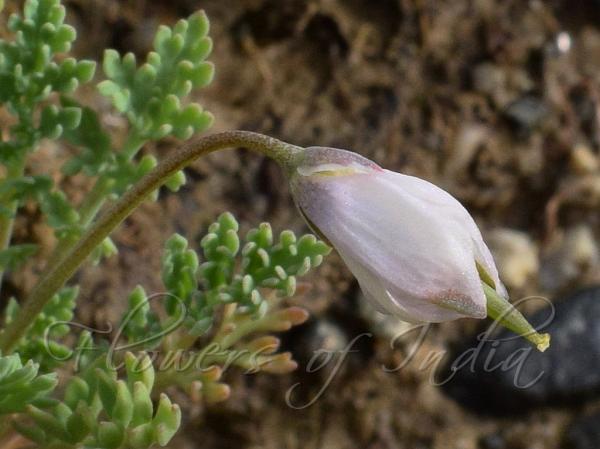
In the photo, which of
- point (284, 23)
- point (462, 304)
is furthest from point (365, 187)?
point (284, 23)

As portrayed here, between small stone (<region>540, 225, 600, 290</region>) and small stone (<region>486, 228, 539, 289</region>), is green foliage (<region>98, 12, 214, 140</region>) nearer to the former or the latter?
small stone (<region>486, 228, 539, 289</region>)

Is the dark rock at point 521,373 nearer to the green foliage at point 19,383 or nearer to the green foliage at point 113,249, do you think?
the green foliage at point 113,249

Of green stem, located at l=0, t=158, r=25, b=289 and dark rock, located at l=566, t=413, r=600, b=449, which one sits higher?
green stem, located at l=0, t=158, r=25, b=289

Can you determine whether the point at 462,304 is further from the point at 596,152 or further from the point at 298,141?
the point at 596,152

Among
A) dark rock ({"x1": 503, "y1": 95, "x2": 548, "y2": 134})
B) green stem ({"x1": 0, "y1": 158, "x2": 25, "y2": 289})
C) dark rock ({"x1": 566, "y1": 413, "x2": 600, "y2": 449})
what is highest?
green stem ({"x1": 0, "y1": 158, "x2": 25, "y2": 289})

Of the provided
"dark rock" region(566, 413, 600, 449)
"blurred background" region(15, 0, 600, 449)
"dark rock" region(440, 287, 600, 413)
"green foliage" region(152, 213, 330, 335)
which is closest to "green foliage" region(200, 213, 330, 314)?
"green foliage" region(152, 213, 330, 335)

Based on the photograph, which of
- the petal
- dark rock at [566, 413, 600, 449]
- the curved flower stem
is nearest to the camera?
the petal
